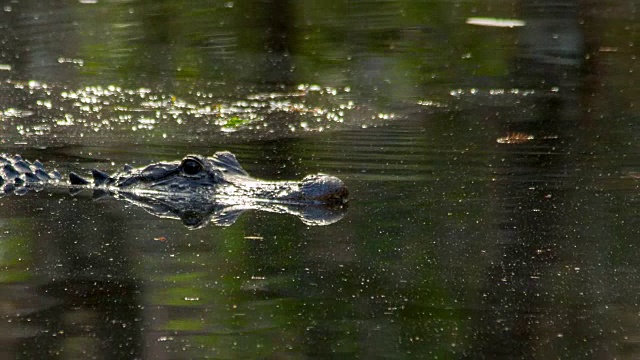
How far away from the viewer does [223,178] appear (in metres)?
8.31

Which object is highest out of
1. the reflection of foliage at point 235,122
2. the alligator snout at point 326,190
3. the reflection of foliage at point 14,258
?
the reflection of foliage at point 14,258

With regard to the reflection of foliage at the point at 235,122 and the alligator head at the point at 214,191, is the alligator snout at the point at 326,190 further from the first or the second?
the reflection of foliage at the point at 235,122

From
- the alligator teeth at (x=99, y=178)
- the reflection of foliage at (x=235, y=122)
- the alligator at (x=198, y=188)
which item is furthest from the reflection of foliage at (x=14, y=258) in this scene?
the reflection of foliage at (x=235, y=122)

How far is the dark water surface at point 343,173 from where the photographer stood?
215 inches

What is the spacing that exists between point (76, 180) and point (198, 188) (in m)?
0.82

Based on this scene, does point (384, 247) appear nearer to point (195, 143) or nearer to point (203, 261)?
point (203, 261)

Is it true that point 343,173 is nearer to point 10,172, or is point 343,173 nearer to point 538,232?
point 538,232

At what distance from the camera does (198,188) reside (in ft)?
27.4

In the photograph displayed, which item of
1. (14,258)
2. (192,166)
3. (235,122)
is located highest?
(14,258)

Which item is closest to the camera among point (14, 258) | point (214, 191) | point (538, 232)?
point (14, 258)

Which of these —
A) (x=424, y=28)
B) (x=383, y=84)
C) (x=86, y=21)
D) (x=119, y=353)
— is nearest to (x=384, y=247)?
(x=119, y=353)

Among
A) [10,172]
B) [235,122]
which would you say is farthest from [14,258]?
[235,122]

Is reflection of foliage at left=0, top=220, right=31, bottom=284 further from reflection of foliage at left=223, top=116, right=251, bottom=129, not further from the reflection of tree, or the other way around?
reflection of foliage at left=223, top=116, right=251, bottom=129

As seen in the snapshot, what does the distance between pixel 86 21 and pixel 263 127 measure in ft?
19.6
